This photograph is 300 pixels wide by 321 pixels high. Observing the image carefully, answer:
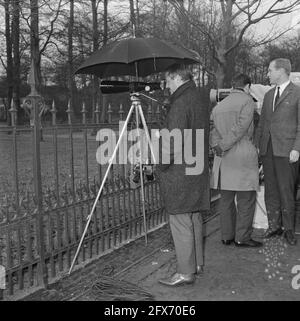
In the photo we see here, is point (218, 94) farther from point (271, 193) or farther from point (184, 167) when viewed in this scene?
point (184, 167)

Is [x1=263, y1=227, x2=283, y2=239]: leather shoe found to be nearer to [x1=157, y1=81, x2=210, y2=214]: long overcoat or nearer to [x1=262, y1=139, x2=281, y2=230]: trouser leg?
[x1=262, y1=139, x2=281, y2=230]: trouser leg

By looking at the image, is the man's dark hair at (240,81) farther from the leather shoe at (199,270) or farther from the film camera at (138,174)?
the leather shoe at (199,270)

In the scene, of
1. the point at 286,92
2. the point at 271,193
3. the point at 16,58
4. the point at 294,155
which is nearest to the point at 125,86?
the point at 286,92

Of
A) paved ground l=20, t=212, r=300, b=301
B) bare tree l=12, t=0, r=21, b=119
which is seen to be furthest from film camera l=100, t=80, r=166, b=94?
bare tree l=12, t=0, r=21, b=119

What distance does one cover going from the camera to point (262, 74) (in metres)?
35.9

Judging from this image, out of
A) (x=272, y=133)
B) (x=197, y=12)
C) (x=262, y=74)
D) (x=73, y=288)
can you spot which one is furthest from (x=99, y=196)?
(x=262, y=74)

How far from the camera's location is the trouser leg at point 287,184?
4992 millimetres

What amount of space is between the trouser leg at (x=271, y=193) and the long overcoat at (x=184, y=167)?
1.64 meters

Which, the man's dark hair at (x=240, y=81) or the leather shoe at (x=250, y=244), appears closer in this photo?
the man's dark hair at (x=240, y=81)

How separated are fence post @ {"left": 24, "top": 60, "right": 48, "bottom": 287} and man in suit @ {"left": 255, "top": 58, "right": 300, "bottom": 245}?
2.62 metres

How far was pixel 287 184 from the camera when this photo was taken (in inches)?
197

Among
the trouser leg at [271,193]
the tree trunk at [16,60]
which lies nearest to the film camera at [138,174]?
the trouser leg at [271,193]

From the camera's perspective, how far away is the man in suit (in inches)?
192
